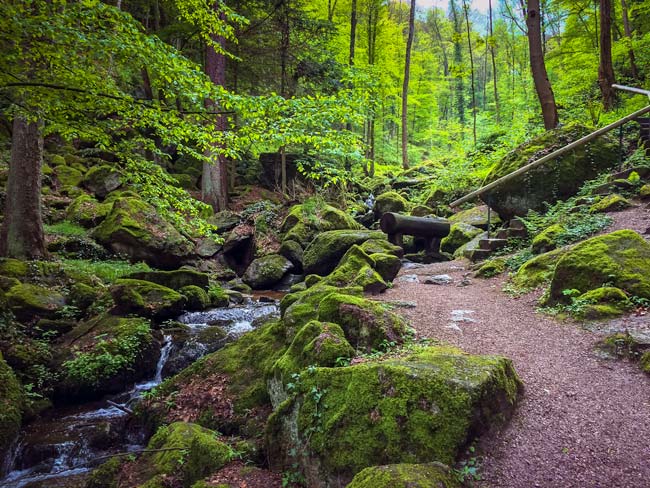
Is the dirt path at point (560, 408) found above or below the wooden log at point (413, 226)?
below

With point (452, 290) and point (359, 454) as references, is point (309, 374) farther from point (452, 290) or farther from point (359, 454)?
point (452, 290)

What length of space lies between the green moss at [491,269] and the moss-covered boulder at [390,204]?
766 cm

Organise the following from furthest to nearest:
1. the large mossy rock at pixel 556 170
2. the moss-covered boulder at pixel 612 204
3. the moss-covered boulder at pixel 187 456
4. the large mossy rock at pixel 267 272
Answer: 1. the large mossy rock at pixel 267 272
2. the large mossy rock at pixel 556 170
3. the moss-covered boulder at pixel 612 204
4. the moss-covered boulder at pixel 187 456

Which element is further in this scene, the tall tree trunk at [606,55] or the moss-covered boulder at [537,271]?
the tall tree trunk at [606,55]

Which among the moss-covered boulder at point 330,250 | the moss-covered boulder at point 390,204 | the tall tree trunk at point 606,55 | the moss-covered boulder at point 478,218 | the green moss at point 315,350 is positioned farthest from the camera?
the moss-covered boulder at point 390,204

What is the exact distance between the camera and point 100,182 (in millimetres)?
15625

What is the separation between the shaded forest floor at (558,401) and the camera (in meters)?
2.69

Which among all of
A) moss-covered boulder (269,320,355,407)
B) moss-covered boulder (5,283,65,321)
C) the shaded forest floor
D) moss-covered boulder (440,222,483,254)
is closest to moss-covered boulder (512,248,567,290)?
the shaded forest floor

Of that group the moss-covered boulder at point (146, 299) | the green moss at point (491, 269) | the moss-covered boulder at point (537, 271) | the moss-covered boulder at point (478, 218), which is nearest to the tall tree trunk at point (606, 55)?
the moss-covered boulder at point (478, 218)

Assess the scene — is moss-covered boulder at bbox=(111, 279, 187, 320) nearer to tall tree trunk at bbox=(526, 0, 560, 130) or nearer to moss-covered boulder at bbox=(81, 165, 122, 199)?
moss-covered boulder at bbox=(81, 165, 122, 199)

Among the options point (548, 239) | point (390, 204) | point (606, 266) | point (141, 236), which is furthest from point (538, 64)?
point (141, 236)

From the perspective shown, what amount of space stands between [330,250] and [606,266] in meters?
6.91

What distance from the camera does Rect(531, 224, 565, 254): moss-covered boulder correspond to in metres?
7.79

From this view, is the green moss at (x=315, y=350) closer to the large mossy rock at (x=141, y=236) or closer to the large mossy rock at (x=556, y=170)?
the large mossy rock at (x=556, y=170)
